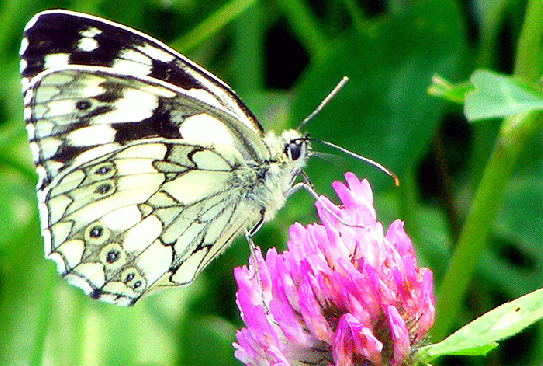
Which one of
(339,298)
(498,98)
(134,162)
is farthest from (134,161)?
(498,98)

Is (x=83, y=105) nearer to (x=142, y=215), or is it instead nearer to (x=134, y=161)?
(x=134, y=161)

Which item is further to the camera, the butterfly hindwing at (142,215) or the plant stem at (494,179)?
the plant stem at (494,179)

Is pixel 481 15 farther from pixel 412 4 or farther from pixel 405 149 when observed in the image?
pixel 405 149

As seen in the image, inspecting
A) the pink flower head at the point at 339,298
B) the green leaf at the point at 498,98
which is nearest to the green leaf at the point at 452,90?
the green leaf at the point at 498,98

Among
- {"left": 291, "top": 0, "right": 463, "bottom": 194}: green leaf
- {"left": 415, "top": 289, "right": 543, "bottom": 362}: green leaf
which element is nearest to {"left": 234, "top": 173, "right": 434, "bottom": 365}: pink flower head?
{"left": 415, "top": 289, "right": 543, "bottom": 362}: green leaf

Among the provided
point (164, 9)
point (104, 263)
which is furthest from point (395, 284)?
point (164, 9)

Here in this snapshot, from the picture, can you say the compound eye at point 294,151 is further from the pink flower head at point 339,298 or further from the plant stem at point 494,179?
the plant stem at point 494,179

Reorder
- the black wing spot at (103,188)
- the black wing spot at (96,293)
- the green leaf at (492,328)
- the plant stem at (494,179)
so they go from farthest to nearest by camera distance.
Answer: the plant stem at (494,179) → the black wing spot at (103,188) → the black wing spot at (96,293) → the green leaf at (492,328)
